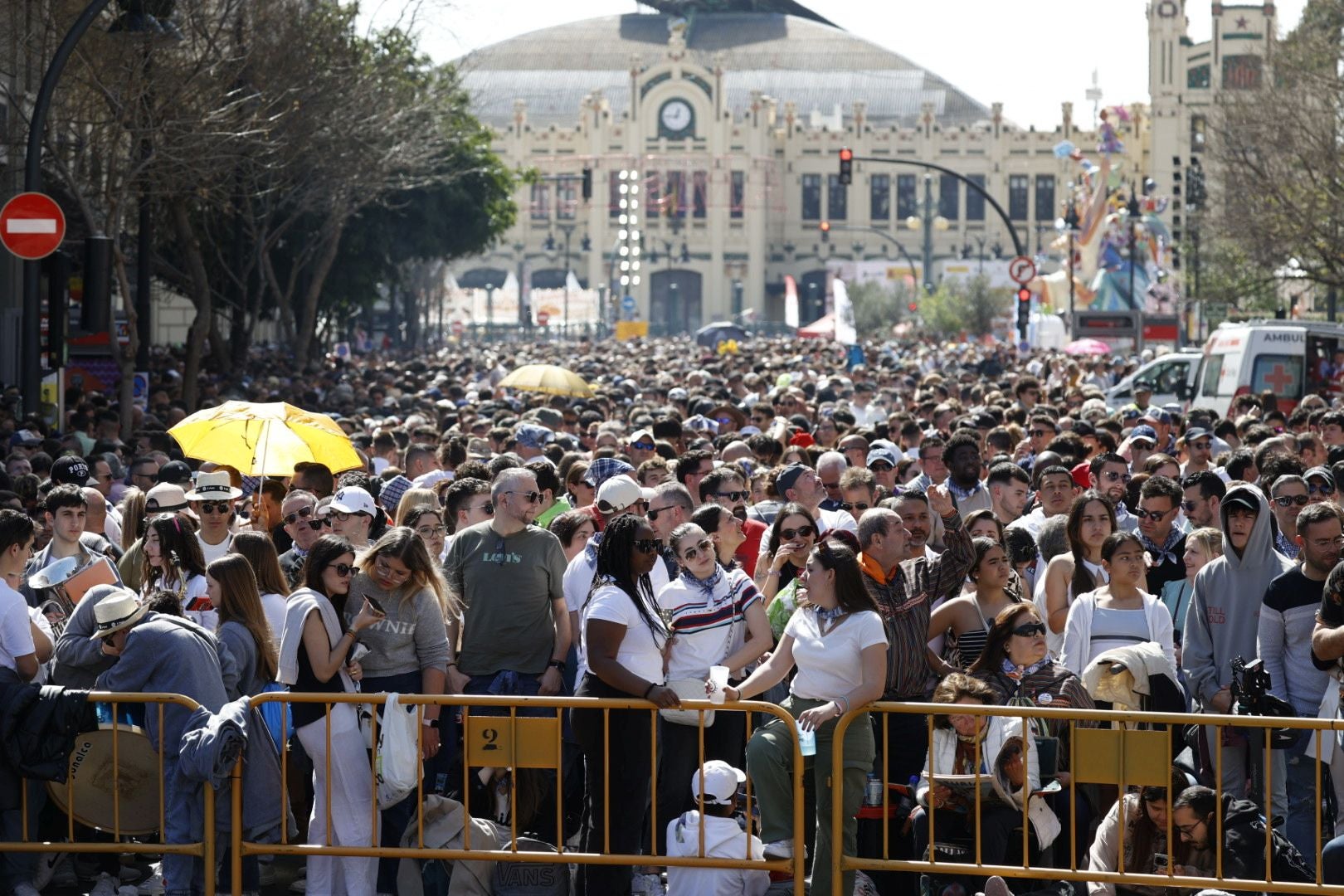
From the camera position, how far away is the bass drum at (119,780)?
316 inches

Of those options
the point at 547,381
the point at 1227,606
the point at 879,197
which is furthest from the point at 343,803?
the point at 879,197

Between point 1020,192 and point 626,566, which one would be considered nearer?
point 626,566

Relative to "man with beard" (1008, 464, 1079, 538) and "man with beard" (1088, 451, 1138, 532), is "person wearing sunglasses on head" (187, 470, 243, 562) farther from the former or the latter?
"man with beard" (1088, 451, 1138, 532)

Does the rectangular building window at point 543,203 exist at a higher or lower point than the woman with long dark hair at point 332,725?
higher

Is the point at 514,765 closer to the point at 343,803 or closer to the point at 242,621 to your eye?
the point at 343,803

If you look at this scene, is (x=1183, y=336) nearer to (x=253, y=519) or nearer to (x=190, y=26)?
(x=190, y=26)

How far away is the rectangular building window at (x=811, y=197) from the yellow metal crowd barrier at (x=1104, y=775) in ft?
364

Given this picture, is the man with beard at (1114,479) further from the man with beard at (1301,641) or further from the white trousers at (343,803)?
the white trousers at (343,803)

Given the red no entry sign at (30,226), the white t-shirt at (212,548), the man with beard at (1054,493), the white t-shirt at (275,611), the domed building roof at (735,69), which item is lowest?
the white t-shirt at (275,611)

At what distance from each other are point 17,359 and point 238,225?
10.6 m

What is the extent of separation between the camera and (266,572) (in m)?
8.91

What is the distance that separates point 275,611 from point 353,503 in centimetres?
94

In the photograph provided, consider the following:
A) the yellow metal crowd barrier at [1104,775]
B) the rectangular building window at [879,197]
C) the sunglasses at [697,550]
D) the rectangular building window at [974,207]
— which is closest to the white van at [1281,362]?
the sunglasses at [697,550]

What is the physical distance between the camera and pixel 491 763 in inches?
311
